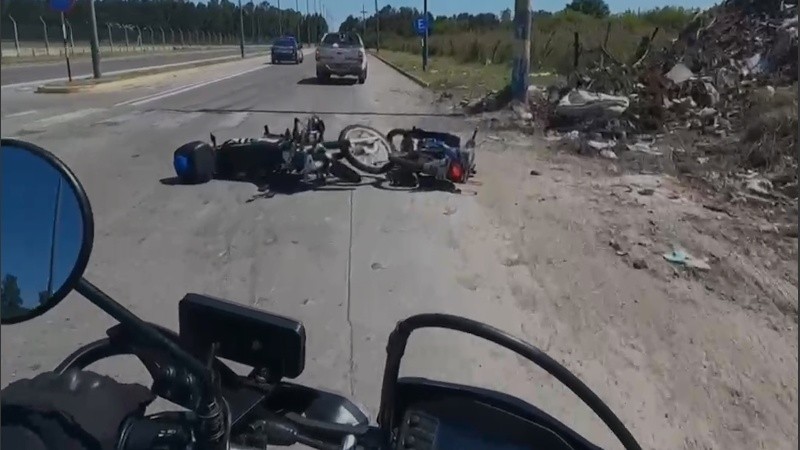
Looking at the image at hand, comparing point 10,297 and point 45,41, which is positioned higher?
point 10,297

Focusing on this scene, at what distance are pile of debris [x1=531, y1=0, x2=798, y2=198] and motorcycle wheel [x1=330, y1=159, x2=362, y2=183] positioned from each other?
4.05m

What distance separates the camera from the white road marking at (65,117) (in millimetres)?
14523

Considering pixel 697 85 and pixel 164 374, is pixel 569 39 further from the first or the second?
pixel 164 374

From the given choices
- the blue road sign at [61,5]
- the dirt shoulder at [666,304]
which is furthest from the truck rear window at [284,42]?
the dirt shoulder at [666,304]

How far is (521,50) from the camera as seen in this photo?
16781 mm

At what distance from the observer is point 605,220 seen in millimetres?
7375

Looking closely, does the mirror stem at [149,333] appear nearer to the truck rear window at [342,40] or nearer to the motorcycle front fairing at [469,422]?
the motorcycle front fairing at [469,422]

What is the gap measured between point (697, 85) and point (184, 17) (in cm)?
10772

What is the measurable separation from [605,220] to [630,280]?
173cm

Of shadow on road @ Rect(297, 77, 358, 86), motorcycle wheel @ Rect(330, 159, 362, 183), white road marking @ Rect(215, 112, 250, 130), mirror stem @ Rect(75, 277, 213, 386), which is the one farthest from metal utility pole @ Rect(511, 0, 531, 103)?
mirror stem @ Rect(75, 277, 213, 386)

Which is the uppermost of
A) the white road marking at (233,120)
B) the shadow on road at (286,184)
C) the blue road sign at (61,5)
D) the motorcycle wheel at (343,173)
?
the blue road sign at (61,5)

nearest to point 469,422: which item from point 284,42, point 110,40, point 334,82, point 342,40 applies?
point 334,82

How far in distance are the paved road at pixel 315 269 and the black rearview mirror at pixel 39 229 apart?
1.89ft

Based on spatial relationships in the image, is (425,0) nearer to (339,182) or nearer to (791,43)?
(791,43)
